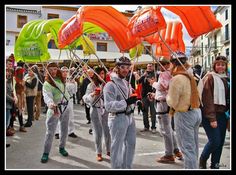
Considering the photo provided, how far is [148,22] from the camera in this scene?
12.3 feet

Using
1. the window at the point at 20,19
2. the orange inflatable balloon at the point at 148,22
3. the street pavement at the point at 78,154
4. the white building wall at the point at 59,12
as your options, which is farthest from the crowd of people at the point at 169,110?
the window at the point at 20,19

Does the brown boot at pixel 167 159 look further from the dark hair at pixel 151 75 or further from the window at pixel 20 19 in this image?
the window at pixel 20 19

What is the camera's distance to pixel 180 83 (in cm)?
325

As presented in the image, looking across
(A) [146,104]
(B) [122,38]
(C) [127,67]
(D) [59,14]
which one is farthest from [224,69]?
(D) [59,14]

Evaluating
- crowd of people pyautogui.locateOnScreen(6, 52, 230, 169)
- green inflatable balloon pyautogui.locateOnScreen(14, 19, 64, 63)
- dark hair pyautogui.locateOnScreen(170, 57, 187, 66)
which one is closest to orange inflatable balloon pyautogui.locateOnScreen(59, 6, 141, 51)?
crowd of people pyautogui.locateOnScreen(6, 52, 230, 169)

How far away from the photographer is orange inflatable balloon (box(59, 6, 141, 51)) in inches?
161

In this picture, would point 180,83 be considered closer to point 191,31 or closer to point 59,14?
point 191,31

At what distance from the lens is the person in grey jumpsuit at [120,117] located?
3.35 m

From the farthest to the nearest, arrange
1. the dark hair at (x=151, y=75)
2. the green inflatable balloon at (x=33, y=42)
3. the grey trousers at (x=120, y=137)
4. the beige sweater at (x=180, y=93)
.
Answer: the dark hair at (x=151, y=75) → the green inflatable balloon at (x=33, y=42) → the grey trousers at (x=120, y=137) → the beige sweater at (x=180, y=93)

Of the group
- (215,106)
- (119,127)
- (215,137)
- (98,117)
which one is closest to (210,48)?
(215,106)

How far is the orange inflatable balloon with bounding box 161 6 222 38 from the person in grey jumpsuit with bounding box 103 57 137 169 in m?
1.34

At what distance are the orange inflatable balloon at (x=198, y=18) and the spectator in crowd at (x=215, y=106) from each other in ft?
1.83

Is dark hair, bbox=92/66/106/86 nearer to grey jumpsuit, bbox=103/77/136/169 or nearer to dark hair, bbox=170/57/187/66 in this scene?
grey jumpsuit, bbox=103/77/136/169

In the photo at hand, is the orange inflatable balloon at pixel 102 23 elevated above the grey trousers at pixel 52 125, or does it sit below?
above
